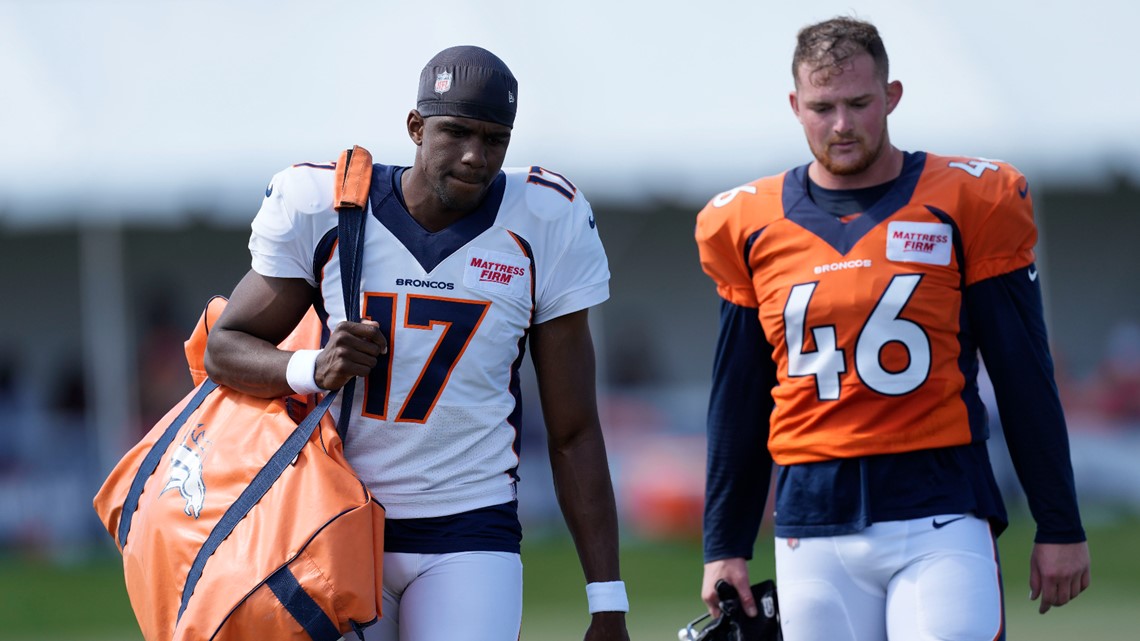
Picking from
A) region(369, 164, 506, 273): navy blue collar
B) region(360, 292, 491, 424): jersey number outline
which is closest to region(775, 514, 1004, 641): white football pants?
region(360, 292, 491, 424): jersey number outline

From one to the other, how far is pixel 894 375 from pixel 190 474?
1.93 meters

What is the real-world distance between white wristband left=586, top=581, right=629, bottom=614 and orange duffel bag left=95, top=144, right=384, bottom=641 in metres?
0.69

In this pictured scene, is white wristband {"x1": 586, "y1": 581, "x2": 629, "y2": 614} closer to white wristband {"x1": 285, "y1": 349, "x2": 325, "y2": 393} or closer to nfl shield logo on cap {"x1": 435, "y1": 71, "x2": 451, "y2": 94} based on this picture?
white wristband {"x1": 285, "y1": 349, "x2": 325, "y2": 393}

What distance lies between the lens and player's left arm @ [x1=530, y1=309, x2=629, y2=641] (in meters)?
4.25

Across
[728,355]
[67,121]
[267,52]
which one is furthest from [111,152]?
[728,355]

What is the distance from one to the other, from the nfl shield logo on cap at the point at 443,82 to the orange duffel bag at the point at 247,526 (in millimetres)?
821

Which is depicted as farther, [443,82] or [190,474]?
[443,82]

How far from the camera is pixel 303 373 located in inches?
155

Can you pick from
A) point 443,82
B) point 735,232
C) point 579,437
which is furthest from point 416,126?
point 735,232

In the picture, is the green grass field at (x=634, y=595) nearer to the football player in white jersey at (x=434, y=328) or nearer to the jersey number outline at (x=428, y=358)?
the football player in white jersey at (x=434, y=328)

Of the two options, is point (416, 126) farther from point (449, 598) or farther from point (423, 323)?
point (449, 598)

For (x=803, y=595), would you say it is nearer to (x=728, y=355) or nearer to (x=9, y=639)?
(x=728, y=355)

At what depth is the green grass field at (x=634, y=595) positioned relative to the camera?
416 inches

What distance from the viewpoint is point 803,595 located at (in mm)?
4477
